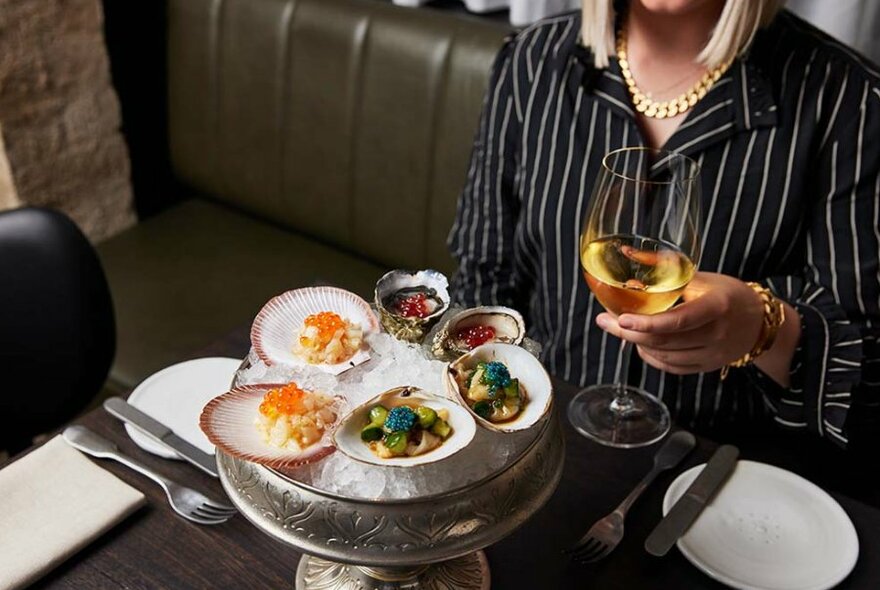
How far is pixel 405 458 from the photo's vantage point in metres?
0.65

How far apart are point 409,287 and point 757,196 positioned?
603 mm

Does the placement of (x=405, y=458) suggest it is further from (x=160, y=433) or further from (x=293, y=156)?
(x=293, y=156)

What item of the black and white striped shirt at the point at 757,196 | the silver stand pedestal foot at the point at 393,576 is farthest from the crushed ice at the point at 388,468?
the black and white striped shirt at the point at 757,196

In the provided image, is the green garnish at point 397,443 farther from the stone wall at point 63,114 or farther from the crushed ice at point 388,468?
the stone wall at point 63,114

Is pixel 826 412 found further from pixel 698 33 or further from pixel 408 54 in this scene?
pixel 408 54

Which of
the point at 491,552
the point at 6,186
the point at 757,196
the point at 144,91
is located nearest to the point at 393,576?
the point at 491,552

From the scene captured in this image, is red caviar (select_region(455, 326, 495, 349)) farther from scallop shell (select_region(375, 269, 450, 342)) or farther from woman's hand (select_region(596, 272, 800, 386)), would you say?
woman's hand (select_region(596, 272, 800, 386))

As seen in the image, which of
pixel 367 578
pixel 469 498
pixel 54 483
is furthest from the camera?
pixel 54 483

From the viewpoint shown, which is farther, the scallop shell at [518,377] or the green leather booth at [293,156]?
the green leather booth at [293,156]

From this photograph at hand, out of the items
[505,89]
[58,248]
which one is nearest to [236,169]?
[58,248]

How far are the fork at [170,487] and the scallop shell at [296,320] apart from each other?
0.20 meters

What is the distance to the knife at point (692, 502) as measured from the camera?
867 mm

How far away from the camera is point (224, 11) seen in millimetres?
2133

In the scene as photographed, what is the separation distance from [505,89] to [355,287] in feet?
2.45
